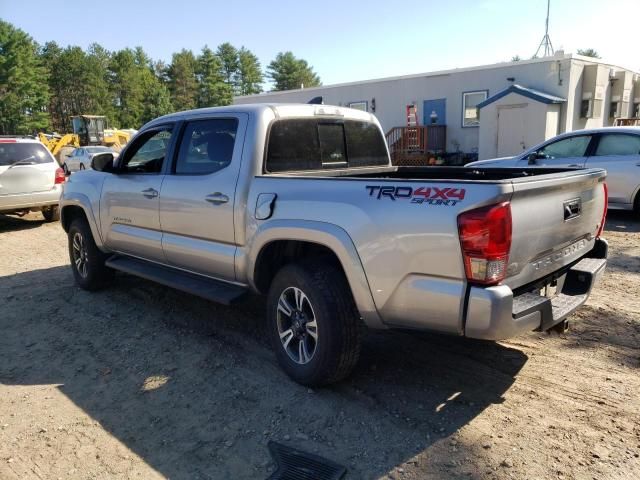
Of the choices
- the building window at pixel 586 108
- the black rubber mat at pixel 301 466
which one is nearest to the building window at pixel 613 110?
the building window at pixel 586 108

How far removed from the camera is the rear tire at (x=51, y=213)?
10.7m

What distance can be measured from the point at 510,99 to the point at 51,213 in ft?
44.8

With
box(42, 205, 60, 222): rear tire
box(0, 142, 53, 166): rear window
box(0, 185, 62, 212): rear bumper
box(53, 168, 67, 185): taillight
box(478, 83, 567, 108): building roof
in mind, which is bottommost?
box(42, 205, 60, 222): rear tire

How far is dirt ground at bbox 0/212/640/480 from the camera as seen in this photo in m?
2.75

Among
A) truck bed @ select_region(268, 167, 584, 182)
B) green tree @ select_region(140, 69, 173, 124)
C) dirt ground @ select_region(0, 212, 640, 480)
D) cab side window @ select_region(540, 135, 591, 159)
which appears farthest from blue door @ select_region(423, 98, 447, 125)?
green tree @ select_region(140, 69, 173, 124)

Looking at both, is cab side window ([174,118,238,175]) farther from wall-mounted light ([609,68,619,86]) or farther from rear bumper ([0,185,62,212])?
wall-mounted light ([609,68,619,86])

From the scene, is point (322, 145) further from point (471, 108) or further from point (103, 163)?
point (471, 108)

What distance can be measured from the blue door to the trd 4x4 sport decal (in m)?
17.3

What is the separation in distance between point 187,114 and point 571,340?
3.78 m

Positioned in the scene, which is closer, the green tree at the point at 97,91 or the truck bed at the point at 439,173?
the truck bed at the point at 439,173

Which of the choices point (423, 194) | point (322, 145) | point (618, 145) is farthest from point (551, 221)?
point (618, 145)

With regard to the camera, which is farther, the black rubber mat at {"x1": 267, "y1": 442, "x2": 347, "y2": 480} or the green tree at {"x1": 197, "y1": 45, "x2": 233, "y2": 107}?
the green tree at {"x1": 197, "y1": 45, "x2": 233, "y2": 107}

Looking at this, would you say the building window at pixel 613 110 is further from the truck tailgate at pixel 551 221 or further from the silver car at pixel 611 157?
the truck tailgate at pixel 551 221

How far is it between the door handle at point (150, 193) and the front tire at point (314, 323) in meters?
1.64
